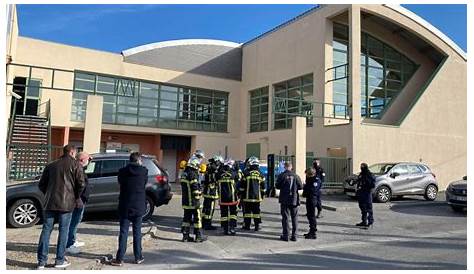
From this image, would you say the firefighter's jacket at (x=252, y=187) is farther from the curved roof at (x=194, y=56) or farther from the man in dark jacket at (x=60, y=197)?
the curved roof at (x=194, y=56)

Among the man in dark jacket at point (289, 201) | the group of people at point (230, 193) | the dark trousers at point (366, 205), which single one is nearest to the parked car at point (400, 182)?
the dark trousers at point (366, 205)

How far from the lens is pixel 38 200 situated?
30.3ft

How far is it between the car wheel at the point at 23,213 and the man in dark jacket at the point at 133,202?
3.91 metres

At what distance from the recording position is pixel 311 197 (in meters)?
9.51

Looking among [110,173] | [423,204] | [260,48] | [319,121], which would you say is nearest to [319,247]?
[110,173]

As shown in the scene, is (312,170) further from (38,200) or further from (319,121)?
(319,121)

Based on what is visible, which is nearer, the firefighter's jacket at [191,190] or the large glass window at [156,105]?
the firefighter's jacket at [191,190]

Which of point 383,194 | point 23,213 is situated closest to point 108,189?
point 23,213

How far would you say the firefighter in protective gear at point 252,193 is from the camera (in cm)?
947

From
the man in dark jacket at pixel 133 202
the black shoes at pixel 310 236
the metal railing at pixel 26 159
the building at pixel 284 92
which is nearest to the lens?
the man in dark jacket at pixel 133 202

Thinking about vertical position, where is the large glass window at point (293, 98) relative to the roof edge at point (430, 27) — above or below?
below

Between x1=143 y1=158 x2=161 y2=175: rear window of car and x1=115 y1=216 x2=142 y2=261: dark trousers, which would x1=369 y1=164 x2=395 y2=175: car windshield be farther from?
x1=115 y1=216 x2=142 y2=261: dark trousers

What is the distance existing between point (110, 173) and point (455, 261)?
26.7ft

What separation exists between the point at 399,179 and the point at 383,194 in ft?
3.40
